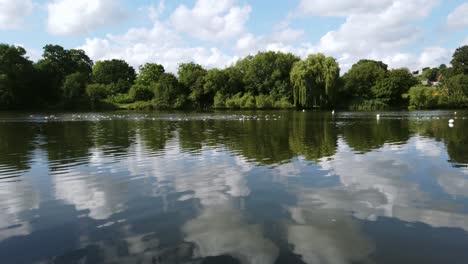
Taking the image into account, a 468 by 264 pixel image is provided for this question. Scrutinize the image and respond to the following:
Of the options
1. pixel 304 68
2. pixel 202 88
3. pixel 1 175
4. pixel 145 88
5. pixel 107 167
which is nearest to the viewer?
pixel 1 175

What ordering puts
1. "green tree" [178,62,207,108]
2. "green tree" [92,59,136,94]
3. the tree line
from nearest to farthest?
the tree line < "green tree" [178,62,207,108] < "green tree" [92,59,136,94]

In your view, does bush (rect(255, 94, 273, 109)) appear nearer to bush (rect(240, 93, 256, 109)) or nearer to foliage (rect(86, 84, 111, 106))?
bush (rect(240, 93, 256, 109))

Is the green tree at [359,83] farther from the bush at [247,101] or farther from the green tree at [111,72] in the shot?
the green tree at [111,72]

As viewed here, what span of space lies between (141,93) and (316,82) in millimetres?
50616

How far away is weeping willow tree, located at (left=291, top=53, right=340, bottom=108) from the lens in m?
74.9

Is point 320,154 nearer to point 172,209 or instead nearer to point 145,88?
point 172,209

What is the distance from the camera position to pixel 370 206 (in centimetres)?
945

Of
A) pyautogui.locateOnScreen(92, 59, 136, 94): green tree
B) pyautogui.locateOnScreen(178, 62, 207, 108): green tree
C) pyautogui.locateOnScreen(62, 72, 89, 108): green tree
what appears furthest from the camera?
pyautogui.locateOnScreen(92, 59, 136, 94): green tree

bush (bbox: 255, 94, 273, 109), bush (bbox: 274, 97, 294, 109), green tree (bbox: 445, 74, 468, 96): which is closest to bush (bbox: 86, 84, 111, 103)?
bush (bbox: 255, 94, 273, 109)

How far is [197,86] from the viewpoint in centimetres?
9788

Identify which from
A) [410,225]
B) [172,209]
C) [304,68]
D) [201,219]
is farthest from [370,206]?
[304,68]

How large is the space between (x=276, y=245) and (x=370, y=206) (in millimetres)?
3457

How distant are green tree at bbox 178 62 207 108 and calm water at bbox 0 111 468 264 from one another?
264 feet

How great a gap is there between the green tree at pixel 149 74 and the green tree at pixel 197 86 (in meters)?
12.5
